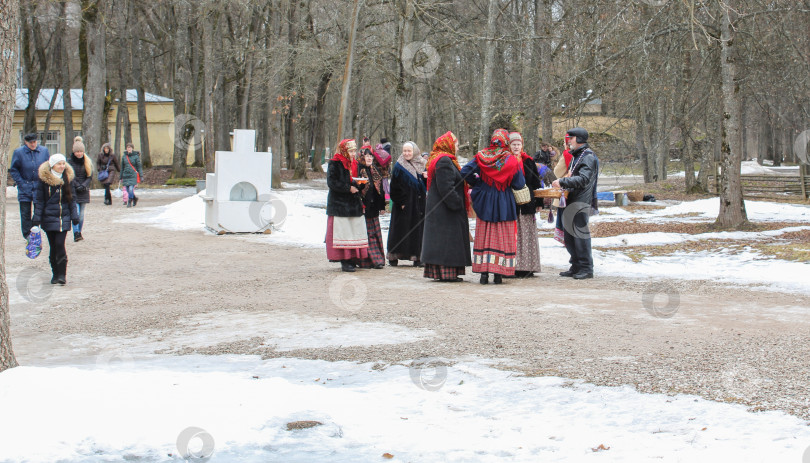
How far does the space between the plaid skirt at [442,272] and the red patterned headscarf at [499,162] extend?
117cm

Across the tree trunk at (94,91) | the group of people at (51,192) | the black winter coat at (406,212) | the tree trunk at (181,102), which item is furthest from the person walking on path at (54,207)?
the tree trunk at (181,102)

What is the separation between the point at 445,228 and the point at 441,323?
2.84 m

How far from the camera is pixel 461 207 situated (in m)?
10.3

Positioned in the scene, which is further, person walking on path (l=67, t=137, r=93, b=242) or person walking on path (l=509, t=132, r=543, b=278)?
person walking on path (l=67, t=137, r=93, b=242)

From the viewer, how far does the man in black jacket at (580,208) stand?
34.9ft

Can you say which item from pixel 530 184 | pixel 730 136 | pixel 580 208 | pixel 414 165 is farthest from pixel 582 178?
pixel 730 136

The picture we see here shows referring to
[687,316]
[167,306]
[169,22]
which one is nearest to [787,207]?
[687,316]

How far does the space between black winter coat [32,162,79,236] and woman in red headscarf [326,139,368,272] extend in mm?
3267

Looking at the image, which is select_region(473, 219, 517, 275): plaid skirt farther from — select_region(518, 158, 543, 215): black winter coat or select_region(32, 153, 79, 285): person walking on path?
select_region(32, 153, 79, 285): person walking on path

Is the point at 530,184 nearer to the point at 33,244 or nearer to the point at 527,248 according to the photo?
the point at 527,248

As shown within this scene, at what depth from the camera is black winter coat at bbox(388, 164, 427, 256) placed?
474 inches

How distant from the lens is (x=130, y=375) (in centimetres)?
547

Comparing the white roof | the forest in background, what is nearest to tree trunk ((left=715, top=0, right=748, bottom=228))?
the forest in background

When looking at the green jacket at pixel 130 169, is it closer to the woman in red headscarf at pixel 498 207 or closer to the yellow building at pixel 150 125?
the woman in red headscarf at pixel 498 207
